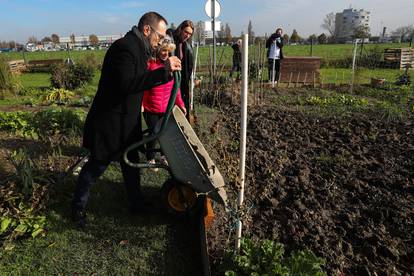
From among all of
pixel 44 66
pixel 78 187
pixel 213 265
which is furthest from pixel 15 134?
pixel 44 66

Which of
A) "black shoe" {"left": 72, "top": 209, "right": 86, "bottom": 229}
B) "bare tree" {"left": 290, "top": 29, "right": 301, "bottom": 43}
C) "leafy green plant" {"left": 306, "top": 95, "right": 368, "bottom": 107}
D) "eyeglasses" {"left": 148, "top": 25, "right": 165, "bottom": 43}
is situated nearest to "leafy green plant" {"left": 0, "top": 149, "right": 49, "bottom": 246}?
"black shoe" {"left": 72, "top": 209, "right": 86, "bottom": 229}

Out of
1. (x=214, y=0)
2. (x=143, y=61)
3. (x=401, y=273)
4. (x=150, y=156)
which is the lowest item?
(x=401, y=273)

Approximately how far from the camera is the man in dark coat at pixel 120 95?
7.74ft

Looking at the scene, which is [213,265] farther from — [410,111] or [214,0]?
[214,0]

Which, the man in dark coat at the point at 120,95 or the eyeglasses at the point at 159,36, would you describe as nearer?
the man in dark coat at the point at 120,95

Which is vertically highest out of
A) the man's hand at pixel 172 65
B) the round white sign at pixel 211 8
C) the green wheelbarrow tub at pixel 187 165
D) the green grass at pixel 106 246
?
the round white sign at pixel 211 8

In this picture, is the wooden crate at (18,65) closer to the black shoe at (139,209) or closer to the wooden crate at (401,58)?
the black shoe at (139,209)

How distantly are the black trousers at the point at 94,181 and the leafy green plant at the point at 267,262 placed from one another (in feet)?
3.76

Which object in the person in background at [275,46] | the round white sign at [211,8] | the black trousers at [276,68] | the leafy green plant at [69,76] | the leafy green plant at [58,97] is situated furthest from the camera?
the black trousers at [276,68]

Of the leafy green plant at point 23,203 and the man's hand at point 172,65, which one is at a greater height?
the man's hand at point 172,65

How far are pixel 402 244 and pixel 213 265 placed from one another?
1.57 meters

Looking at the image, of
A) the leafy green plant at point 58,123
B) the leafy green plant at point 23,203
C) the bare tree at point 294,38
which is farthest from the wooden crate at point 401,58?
the bare tree at point 294,38

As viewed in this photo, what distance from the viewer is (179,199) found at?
291 cm

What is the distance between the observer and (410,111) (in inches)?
257
